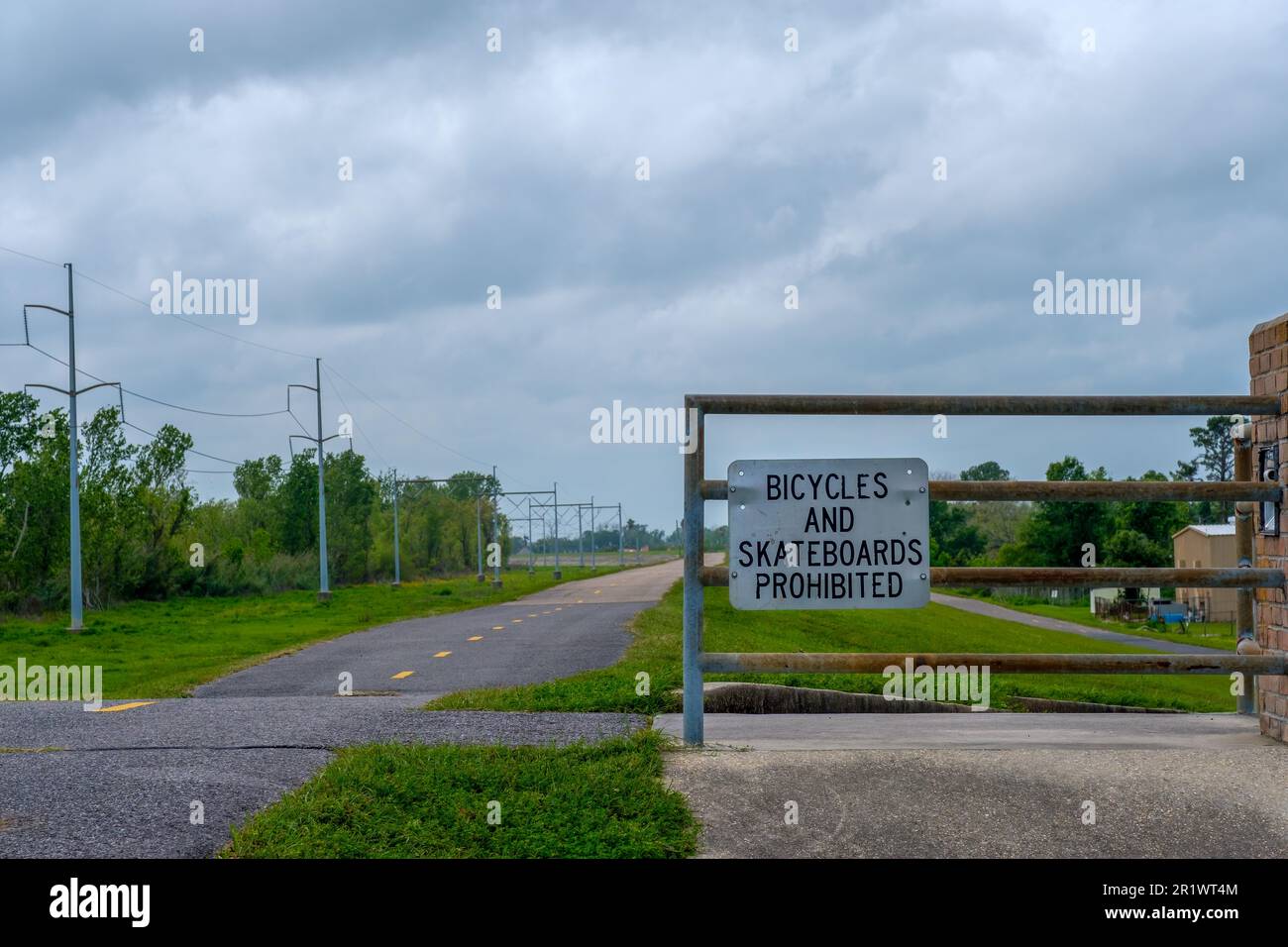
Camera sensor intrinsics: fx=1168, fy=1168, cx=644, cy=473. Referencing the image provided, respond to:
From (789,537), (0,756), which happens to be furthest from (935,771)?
(0,756)

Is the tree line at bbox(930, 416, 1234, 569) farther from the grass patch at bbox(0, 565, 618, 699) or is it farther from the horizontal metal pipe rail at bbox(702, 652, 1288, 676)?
the horizontal metal pipe rail at bbox(702, 652, 1288, 676)

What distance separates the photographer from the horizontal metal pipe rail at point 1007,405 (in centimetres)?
597

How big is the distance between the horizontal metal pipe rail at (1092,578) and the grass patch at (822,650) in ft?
2.28

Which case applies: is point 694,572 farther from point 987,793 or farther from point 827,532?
point 987,793

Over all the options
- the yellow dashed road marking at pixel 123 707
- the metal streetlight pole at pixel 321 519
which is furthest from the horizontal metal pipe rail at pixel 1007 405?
the metal streetlight pole at pixel 321 519

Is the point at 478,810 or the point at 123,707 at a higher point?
the point at 478,810

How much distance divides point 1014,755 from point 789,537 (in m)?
1.51

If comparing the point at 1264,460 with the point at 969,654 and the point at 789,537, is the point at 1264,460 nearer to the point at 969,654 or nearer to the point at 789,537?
the point at 969,654

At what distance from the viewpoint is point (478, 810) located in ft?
16.0


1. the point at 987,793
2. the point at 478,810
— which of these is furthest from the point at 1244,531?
the point at 478,810

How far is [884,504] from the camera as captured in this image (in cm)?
603

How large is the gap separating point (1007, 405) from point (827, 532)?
3.68 feet

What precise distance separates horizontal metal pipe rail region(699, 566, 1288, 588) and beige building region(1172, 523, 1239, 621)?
108 ft

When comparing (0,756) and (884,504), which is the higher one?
(884,504)
